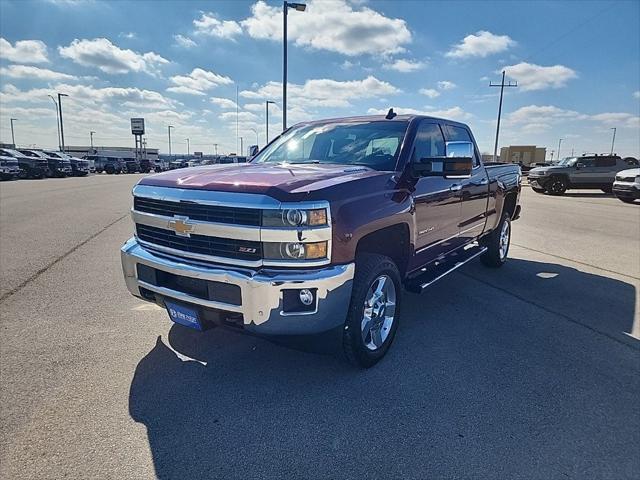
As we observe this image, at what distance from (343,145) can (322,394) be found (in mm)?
2390

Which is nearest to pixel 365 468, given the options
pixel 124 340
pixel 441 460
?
pixel 441 460

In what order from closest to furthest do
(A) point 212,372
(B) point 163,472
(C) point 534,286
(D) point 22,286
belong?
(B) point 163,472 < (A) point 212,372 < (D) point 22,286 < (C) point 534,286

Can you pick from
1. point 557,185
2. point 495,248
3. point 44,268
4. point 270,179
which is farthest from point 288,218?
point 557,185

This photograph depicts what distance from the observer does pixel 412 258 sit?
379 cm

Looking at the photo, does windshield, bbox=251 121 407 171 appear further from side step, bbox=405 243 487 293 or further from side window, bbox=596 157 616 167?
side window, bbox=596 157 616 167

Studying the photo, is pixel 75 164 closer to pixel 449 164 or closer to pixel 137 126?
pixel 449 164

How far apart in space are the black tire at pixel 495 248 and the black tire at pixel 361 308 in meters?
3.49

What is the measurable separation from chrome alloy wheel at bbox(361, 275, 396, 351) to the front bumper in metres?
16.9

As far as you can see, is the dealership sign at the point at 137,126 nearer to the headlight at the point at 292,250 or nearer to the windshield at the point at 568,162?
the windshield at the point at 568,162

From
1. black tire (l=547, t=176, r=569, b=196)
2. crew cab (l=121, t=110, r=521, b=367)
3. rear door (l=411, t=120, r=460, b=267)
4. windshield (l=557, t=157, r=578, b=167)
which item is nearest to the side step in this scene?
crew cab (l=121, t=110, r=521, b=367)

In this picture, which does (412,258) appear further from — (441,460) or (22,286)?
(22,286)

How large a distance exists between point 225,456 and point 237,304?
2.80 ft

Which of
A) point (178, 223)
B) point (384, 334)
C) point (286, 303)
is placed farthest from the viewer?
point (384, 334)

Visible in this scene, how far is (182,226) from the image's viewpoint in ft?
9.73
